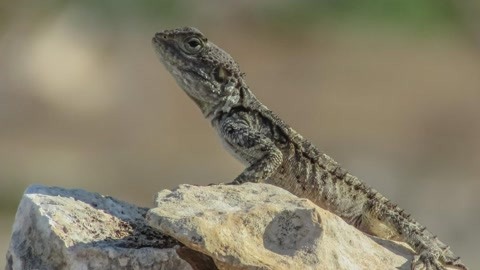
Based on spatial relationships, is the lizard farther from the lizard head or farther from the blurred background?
the blurred background

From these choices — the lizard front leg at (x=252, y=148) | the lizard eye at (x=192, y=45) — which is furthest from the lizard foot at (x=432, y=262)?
the lizard eye at (x=192, y=45)

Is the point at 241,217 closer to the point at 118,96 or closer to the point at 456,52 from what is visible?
the point at 118,96

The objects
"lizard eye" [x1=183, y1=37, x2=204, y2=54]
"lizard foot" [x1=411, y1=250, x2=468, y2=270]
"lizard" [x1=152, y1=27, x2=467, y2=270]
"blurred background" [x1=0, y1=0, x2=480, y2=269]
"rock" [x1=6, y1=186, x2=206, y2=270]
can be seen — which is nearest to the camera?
"rock" [x1=6, y1=186, x2=206, y2=270]

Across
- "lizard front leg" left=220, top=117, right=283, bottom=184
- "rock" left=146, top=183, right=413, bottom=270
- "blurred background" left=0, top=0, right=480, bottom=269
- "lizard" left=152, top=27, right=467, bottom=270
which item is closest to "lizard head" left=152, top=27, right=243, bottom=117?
"lizard" left=152, top=27, right=467, bottom=270

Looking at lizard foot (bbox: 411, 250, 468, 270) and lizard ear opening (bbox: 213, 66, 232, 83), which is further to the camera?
lizard ear opening (bbox: 213, 66, 232, 83)

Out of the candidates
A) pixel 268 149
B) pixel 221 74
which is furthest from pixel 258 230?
pixel 221 74

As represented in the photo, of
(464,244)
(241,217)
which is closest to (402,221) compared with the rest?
(241,217)

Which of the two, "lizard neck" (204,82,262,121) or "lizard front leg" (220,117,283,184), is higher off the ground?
"lizard neck" (204,82,262,121)
